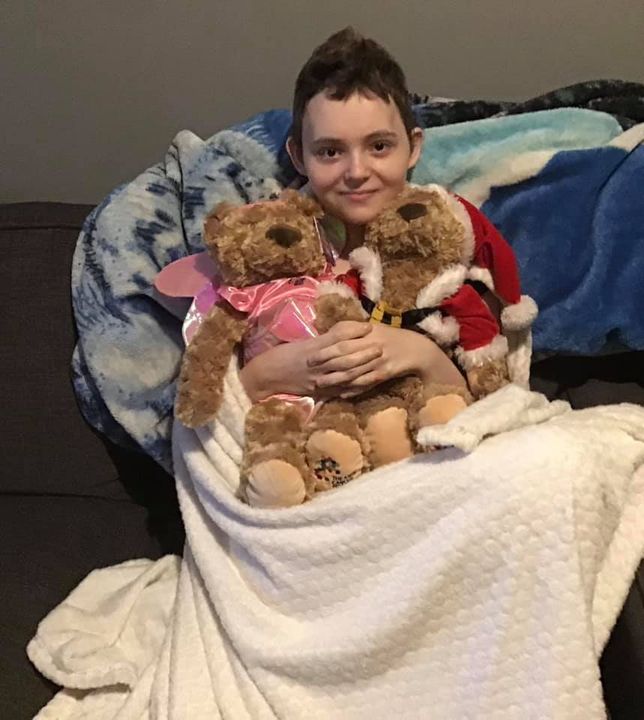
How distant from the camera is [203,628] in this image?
1.17 m

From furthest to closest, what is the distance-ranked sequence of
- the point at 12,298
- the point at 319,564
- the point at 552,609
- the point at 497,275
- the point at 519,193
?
the point at 12,298 → the point at 519,193 → the point at 497,275 → the point at 319,564 → the point at 552,609

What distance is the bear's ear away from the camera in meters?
1.19

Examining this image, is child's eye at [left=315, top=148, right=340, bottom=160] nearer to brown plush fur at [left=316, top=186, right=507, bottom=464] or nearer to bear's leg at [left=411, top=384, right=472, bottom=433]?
brown plush fur at [left=316, top=186, right=507, bottom=464]

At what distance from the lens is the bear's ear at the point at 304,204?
119 centimetres

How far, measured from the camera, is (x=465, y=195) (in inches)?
52.2

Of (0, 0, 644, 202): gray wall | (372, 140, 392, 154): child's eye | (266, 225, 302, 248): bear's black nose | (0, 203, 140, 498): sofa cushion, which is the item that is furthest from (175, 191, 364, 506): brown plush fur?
(0, 0, 644, 202): gray wall

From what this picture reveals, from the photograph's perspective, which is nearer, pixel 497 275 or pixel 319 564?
pixel 319 564

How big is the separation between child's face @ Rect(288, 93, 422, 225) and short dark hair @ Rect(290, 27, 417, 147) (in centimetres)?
1

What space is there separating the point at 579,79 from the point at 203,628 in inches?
44.7

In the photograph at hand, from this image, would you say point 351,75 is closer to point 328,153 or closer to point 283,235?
point 328,153

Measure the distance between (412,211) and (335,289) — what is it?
15cm

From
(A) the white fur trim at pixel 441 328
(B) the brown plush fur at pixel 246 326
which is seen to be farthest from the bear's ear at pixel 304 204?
(A) the white fur trim at pixel 441 328

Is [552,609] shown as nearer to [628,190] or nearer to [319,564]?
[319,564]

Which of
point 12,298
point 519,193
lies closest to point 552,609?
point 519,193
